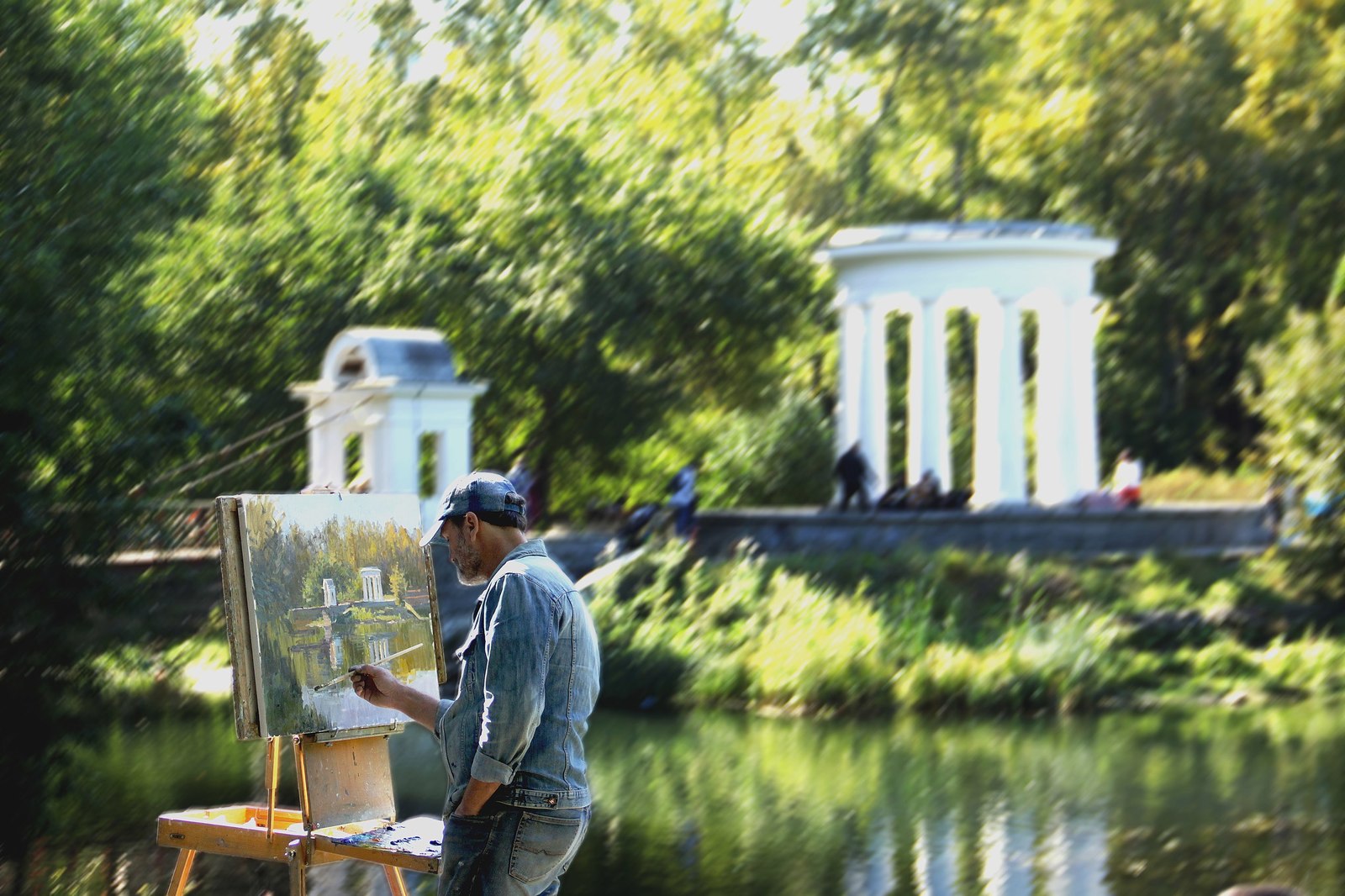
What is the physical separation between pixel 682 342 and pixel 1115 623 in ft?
35.9

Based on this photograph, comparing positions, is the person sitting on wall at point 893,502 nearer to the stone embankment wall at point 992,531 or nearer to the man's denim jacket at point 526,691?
the stone embankment wall at point 992,531

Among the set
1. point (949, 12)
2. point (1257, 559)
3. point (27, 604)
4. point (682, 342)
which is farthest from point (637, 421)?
point (27, 604)

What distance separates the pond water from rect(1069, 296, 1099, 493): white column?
11.7 metres

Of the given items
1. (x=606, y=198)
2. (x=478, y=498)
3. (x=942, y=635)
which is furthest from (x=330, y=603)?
(x=606, y=198)

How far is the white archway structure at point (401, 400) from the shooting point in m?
22.8

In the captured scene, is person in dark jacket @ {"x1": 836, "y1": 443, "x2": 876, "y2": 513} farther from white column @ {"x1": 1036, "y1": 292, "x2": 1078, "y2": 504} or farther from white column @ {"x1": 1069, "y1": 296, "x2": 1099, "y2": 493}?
white column @ {"x1": 1069, "y1": 296, "x2": 1099, "y2": 493}

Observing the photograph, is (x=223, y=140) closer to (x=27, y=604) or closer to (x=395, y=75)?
(x=395, y=75)

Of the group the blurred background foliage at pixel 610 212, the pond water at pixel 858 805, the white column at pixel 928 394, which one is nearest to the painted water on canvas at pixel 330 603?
the blurred background foliage at pixel 610 212

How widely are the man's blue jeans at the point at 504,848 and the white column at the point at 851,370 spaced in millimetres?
26481

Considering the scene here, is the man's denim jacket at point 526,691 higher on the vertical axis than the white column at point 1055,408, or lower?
lower

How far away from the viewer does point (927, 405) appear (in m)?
31.7

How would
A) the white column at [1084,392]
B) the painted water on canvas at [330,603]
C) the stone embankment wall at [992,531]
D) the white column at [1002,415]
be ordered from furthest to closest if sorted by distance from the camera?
1. the white column at [1084,392]
2. the white column at [1002,415]
3. the stone embankment wall at [992,531]
4. the painted water on canvas at [330,603]

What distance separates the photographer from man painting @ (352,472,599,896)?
5.19 meters

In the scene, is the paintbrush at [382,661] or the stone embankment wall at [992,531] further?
the stone embankment wall at [992,531]
